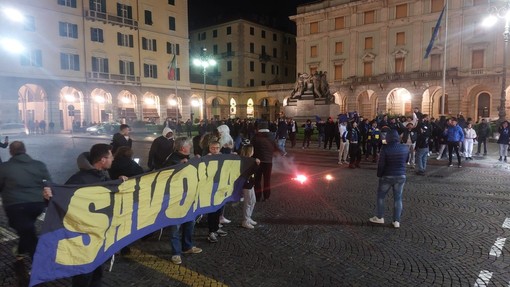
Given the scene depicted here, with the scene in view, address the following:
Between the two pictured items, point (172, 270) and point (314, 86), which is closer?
point (172, 270)

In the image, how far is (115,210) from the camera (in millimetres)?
4285

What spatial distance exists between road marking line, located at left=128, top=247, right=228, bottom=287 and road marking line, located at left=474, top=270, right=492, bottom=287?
3185 millimetres

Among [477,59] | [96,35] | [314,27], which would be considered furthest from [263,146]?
[314,27]

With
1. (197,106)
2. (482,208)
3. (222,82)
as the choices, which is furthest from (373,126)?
(222,82)

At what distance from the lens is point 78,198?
3.89 m

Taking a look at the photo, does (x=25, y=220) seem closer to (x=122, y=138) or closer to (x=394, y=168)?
(x=122, y=138)

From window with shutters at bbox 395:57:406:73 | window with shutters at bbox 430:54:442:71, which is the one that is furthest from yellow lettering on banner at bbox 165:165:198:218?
window with shutters at bbox 395:57:406:73

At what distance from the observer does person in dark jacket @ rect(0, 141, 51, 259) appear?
4.57 meters

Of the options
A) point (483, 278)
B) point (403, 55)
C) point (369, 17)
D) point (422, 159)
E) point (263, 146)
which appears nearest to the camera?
point (483, 278)

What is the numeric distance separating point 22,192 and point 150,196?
5.33 feet

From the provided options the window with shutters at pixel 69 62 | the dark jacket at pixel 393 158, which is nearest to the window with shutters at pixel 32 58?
the window with shutters at pixel 69 62

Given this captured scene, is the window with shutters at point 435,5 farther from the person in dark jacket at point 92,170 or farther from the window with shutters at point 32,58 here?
the person in dark jacket at point 92,170

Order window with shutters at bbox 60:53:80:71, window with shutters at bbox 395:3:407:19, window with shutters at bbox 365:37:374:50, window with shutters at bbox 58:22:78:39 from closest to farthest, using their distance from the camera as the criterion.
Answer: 1. window with shutters at bbox 58:22:78:39
2. window with shutters at bbox 60:53:80:71
3. window with shutters at bbox 395:3:407:19
4. window with shutters at bbox 365:37:374:50

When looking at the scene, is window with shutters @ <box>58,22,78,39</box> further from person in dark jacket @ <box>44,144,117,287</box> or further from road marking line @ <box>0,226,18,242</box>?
person in dark jacket @ <box>44,144,117,287</box>
